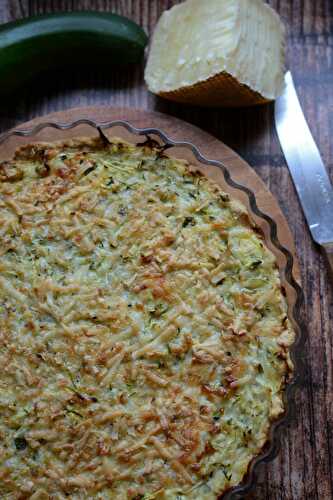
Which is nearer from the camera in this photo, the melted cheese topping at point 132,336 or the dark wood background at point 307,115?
the melted cheese topping at point 132,336

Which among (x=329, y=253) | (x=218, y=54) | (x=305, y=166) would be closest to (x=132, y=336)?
(x=329, y=253)

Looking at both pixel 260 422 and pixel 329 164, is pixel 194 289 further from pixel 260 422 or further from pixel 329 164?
pixel 329 164

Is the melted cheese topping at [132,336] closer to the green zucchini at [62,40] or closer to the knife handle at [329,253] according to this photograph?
the knife handle at [329,253]

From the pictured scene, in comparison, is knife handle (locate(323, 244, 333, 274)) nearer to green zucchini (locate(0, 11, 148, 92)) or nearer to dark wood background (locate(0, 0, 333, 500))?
dark wood background (locate(0, 0, 333, 500))

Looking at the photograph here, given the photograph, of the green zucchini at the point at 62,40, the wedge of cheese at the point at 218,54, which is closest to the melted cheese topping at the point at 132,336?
the wedge of cheese at the point at 218,54

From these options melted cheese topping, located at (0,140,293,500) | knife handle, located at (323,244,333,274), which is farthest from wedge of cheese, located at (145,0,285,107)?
knife handle, located at (323,244,333,274)

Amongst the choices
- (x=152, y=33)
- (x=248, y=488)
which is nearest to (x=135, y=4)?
(x=152, y=33)
